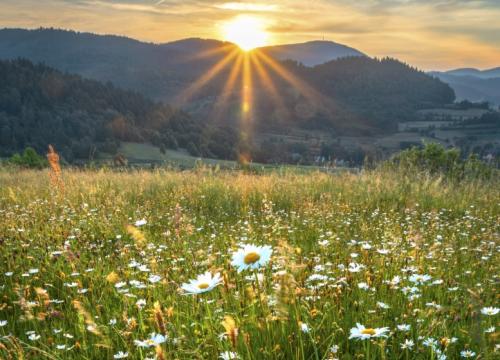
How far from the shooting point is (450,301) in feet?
11.0

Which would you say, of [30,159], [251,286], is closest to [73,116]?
[30,159]

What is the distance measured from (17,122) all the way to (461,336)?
112 m

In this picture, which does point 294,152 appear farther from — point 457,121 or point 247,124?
point 457,121

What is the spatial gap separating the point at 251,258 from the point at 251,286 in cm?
62

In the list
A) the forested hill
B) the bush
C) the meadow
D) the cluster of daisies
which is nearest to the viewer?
the cluster of daisies

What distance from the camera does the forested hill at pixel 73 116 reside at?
3770 inches

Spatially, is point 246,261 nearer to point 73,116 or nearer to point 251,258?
point 251,258

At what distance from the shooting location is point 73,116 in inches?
4240

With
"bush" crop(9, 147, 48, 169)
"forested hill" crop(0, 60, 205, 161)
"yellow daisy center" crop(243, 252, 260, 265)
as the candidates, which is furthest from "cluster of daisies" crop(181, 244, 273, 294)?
"forested hill" crop(0, 60, 205, 161)

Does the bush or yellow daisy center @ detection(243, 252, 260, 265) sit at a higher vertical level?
yellow daisy center @ detection(243, 252, 260, 265)

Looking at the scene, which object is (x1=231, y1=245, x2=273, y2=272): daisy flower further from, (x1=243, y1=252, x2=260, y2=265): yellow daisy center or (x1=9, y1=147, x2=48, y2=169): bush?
(x1=9, y1=147, x2=48, y2=169): bush

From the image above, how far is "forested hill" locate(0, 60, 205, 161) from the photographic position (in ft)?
314

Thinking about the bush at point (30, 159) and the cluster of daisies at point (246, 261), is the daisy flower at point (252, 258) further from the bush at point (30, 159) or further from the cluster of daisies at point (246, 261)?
the bush at point (30, 159)

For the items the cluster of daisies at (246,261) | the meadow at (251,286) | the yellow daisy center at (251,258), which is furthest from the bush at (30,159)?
the yellow daisy center at (251,258)
